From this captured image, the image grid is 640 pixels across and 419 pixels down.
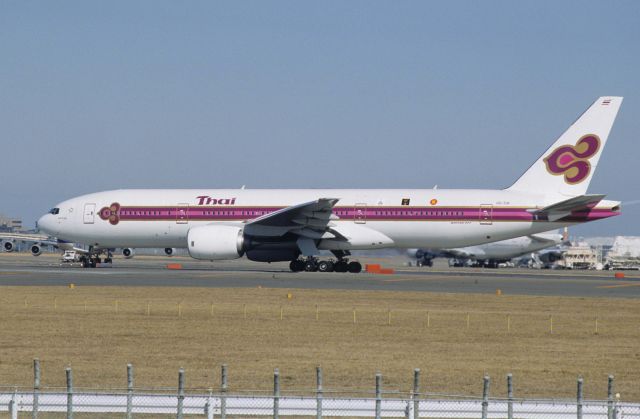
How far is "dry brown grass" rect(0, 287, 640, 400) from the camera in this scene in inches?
815

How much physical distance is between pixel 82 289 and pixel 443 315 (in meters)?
16.3

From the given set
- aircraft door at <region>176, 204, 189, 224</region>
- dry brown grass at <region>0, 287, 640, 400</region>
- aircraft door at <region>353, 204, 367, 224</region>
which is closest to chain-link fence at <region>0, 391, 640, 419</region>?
dry brown grass at <region>0, 287, 640, 400</region>

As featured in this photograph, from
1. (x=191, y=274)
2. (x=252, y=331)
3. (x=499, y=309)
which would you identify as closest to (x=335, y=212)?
(x=191, y=274)

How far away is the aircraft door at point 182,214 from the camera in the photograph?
5816 centimetres

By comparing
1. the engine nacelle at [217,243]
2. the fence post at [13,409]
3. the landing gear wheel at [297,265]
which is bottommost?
the fence post at [13,409]

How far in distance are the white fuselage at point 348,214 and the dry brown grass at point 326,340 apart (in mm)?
15779

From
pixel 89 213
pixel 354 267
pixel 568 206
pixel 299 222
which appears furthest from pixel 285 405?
pixel 89 213

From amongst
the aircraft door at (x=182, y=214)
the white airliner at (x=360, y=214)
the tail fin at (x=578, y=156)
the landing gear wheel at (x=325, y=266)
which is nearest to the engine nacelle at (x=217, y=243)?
the white airliner at (x=360, y=214)

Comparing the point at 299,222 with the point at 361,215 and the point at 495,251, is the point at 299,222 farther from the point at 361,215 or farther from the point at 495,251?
the point at 495,251

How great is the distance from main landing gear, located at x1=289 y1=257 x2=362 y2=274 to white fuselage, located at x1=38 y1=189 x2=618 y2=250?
120cm

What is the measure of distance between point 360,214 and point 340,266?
3824mm

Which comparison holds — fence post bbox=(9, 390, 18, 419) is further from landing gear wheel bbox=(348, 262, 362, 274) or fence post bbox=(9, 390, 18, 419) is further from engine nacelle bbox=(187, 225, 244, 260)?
landing gear wheel bbox=(348, 262, 362, 274)

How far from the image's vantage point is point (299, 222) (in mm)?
54750

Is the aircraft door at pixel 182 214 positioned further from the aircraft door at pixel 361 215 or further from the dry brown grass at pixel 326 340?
the dry brown grass at pixel 326 340
